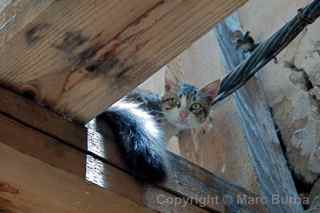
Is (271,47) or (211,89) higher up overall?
(211,89)

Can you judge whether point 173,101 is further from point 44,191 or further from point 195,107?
point 44,191

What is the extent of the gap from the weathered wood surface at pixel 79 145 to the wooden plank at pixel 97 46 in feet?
0.10

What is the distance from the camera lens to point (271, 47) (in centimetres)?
147

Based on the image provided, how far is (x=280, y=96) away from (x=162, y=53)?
0.83 m

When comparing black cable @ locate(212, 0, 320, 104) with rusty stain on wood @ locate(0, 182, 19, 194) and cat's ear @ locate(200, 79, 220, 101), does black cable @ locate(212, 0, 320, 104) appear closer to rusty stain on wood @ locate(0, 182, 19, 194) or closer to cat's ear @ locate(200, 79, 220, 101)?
cat's ear @ locate(200, 79, 220, 101)

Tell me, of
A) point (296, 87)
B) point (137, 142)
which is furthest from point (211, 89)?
point (137, 142)

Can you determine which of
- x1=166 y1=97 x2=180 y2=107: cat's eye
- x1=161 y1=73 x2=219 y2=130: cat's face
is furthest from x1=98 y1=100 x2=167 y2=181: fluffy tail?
x1=166 y1=97 x2=180 y2=107: cat's eye

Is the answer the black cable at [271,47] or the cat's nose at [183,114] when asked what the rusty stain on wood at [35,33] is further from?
the cat's nose at [183,114]

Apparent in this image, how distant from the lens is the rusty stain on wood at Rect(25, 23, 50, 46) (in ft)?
2.91

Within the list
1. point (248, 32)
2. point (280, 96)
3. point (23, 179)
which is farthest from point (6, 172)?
point (248, 32)

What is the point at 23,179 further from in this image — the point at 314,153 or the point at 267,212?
the point at 314,153

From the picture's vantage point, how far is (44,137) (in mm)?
972

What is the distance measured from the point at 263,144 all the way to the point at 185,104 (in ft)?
2.69

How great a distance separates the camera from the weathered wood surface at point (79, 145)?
0.94m
